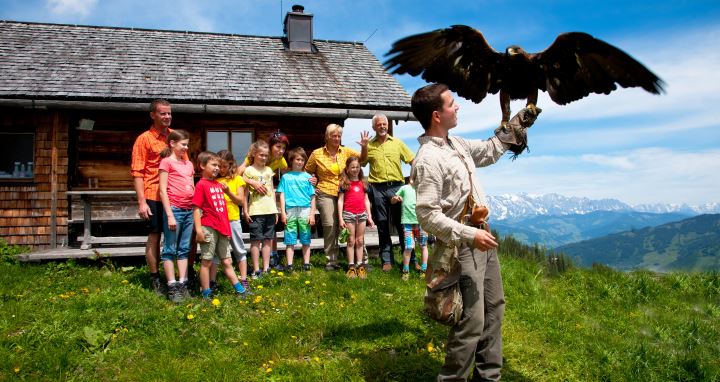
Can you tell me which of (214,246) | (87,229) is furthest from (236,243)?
(87,229)

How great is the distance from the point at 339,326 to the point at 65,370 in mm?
2254

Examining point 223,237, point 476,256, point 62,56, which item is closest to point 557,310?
point 476,256

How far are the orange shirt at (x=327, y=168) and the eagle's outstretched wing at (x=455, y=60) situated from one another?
285 cm

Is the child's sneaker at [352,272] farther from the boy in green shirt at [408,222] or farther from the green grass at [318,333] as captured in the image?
the boy in green shirt at [408,222]

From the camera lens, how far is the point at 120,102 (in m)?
9.09

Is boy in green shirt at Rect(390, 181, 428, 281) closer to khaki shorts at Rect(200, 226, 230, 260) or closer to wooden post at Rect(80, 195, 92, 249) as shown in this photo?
khaki shorts at Rect(200, 226, 230, 260)

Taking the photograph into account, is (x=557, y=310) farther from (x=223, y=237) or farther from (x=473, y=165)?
(x=223, y=237)

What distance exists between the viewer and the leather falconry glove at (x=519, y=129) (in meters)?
3.25

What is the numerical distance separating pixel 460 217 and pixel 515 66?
50.9 inches

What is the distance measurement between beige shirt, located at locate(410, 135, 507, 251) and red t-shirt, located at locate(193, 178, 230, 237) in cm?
283

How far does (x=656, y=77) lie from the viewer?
291 cm

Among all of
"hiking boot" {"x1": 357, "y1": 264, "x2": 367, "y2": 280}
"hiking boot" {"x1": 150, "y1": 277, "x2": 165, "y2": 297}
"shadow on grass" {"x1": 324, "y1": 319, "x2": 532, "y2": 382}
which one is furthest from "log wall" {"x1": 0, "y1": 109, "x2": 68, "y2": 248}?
"shadow on grass" {"x1": 324, "y1": 319, "x2": 532, "y2": 382}

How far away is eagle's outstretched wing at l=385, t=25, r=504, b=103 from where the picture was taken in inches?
142

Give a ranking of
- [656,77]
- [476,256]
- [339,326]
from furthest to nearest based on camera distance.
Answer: [339,326], [476,256], [656,77]
